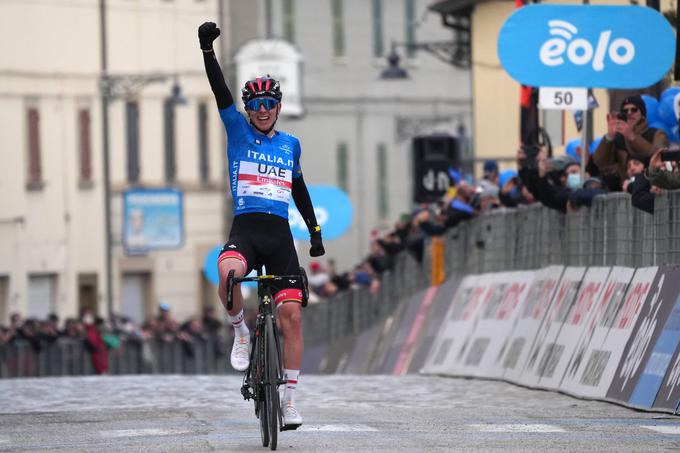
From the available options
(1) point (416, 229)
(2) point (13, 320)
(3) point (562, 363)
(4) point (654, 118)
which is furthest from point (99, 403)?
(2) point (13, 320)

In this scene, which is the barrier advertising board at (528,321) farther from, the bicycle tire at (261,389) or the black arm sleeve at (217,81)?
the bicycle tire at (261,389)

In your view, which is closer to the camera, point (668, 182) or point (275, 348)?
point (275, 348)

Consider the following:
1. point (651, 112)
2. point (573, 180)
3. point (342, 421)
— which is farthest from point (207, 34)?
point (573, 180)

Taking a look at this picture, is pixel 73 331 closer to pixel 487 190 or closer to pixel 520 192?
pixel 487 190

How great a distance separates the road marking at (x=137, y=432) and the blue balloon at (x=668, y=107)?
5957 millimetres

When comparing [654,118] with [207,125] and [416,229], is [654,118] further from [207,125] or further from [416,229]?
[207,125]

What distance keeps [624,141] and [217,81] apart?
548cm

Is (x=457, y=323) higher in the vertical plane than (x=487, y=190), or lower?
lower

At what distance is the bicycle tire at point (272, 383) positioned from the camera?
1296cm

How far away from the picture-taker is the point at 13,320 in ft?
152

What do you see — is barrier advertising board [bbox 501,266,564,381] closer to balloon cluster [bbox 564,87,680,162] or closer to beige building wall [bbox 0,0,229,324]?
balloon cluster [bbox 564,87,680,162]

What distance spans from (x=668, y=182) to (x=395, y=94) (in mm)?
52496

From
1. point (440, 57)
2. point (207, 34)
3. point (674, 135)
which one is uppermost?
point (440, 57)

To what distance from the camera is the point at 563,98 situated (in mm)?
20938
